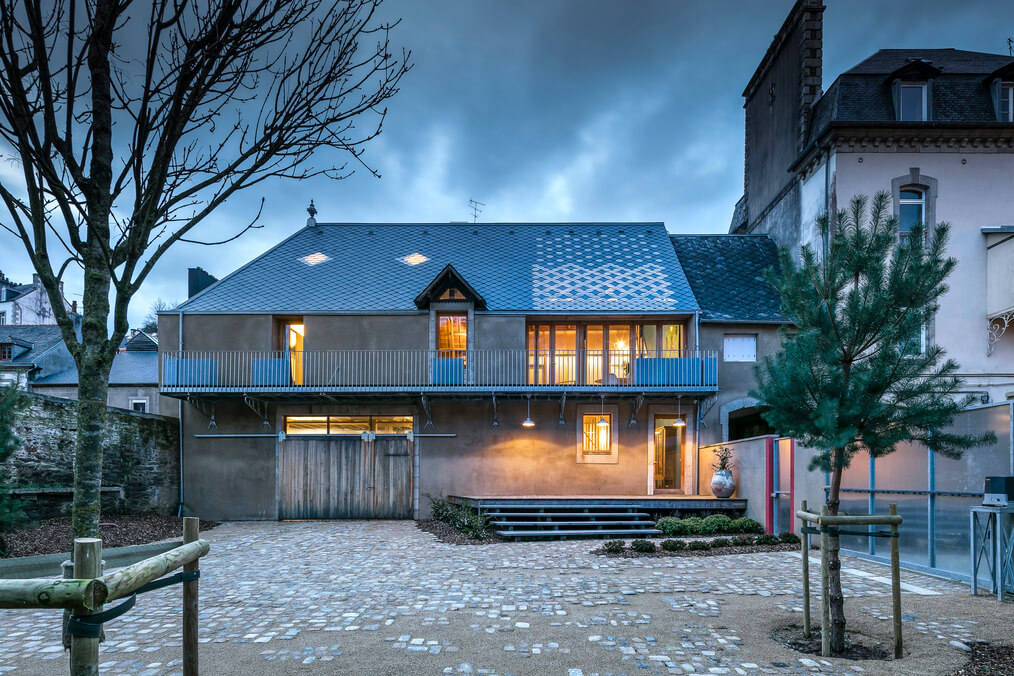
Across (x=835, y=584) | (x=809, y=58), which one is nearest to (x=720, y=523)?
A: (x=835, y=584)

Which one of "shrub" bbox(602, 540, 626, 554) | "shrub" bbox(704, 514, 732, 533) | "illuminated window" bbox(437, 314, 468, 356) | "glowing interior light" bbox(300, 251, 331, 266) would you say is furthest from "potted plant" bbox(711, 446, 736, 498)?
"glowing interior light" bbox(300, 251, 331, 266)

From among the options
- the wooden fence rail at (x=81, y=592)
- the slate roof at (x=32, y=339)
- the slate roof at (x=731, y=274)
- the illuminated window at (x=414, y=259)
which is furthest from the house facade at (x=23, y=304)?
the wooden fence rail at (x=81, y=592)

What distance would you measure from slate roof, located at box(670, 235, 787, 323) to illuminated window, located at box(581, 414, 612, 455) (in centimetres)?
367

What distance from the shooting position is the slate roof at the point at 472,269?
17.4 m

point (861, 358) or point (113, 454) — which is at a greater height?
point (861, 358)

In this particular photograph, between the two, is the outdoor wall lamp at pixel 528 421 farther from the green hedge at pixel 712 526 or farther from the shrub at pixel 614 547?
the shrub at pixel 614 547

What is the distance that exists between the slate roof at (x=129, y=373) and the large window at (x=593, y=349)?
612 inches

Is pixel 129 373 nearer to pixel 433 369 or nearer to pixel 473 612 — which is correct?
pixel 433 369

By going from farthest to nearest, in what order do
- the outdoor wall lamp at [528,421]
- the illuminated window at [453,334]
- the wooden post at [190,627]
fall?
the illuminated window at [453,334], the outdoor wall lamp at [528,421], the wooden post at [190,627]

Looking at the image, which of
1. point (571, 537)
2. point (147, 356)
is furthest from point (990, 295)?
point (147, 356)

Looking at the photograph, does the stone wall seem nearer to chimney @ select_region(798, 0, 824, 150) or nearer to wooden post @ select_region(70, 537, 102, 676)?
wooden post @ select_region(70, 537, 102, 676)

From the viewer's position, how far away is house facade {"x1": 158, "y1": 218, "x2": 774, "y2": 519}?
1664 cm

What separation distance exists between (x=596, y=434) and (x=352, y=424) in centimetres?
629

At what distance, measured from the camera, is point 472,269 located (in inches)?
745
